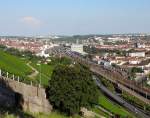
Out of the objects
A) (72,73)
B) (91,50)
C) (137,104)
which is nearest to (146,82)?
(137,104)

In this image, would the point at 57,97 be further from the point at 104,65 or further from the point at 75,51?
the point at 75,51

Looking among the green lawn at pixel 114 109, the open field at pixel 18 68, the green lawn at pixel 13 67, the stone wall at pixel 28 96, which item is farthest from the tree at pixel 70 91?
the green lawn at pixel 114 109

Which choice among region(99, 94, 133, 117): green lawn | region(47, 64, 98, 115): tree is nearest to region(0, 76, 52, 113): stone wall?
region(47, 64, 98, 115): tree

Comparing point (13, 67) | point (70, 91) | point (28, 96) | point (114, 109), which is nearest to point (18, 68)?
point (13, 67)

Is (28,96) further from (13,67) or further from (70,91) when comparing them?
(13,67)

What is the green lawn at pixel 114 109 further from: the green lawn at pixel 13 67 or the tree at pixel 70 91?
the tree at pixel 70 91

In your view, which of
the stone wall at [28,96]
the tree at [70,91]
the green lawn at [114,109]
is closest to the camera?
the stone wall at [28,96]

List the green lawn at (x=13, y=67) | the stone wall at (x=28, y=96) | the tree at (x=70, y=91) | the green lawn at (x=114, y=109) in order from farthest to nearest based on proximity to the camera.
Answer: the green lawn at (x=114, y=109) < the green lawn at (x=13, y=67) < the tree at (x=70, y=91) < the stone wall at (x=28, y=96)
